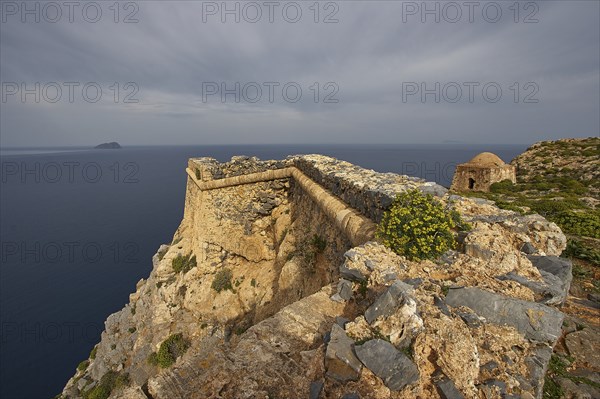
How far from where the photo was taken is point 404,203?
5953mm

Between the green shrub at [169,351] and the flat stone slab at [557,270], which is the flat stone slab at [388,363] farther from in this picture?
the green shrub at [169,351]

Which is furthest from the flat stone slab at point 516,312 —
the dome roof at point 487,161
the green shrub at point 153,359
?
the dome roof at point 487,161

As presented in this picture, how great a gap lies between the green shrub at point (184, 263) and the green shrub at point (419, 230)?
1415 cm

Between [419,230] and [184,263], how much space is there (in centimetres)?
1616

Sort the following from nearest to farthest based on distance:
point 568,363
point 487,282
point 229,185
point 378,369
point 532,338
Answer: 1. point 378,369
2. point 532,338
3. point 568,363
4. point 487,282
5. point 229,185

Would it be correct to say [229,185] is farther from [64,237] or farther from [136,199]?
[136,199]

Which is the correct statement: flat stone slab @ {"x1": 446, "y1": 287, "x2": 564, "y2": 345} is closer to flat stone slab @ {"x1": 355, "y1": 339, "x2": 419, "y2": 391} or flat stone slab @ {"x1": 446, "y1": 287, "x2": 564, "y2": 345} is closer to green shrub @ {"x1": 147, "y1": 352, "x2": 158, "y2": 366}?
flat stone slab @ {"x1": 355, "y1": 339, "x2": 419, "y2": 391}

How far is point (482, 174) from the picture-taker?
84.7ft

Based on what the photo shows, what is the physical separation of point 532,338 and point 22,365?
59430 mm

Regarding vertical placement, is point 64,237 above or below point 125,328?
below

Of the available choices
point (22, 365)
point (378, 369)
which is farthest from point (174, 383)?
point (22, 365)

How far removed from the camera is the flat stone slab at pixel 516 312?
11.3ft

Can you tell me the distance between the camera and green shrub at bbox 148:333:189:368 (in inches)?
527

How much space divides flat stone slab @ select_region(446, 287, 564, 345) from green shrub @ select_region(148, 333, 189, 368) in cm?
1352
